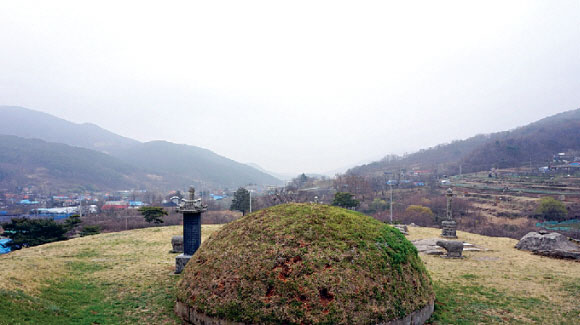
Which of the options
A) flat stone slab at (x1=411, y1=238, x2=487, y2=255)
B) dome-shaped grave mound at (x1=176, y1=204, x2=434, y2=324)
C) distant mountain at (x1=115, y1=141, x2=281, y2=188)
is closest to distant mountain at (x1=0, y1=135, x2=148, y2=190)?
distant mountain at (x1=115, y1=141, x2=281, y2=188)

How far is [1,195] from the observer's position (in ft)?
196

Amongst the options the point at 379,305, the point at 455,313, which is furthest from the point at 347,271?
the point at 455,313

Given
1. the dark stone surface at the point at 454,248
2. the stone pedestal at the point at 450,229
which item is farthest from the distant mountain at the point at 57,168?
the dark stone surface at the point at 454,248

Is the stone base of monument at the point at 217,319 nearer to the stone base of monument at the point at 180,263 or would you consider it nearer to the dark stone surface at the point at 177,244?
the stone base of monument at the point at 180,263

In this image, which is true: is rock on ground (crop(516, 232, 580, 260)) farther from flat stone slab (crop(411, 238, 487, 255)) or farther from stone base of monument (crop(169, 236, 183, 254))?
stone base of monument (crop(169, 236, 183, 254))

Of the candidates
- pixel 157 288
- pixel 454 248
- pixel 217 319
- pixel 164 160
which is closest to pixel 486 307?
pixel 454 248

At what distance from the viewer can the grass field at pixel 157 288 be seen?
24.4 ft

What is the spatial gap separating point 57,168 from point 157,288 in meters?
96.2

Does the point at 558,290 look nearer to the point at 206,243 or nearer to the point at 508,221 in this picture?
the point at 206,243

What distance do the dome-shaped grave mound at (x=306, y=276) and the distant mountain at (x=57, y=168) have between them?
281ft

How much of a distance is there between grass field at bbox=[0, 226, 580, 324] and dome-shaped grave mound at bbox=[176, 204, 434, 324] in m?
1.02

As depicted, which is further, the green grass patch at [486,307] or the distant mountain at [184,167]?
the distant mountain at [184,167]

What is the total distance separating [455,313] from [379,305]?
2.71 metres

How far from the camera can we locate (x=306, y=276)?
6781 millimetres
